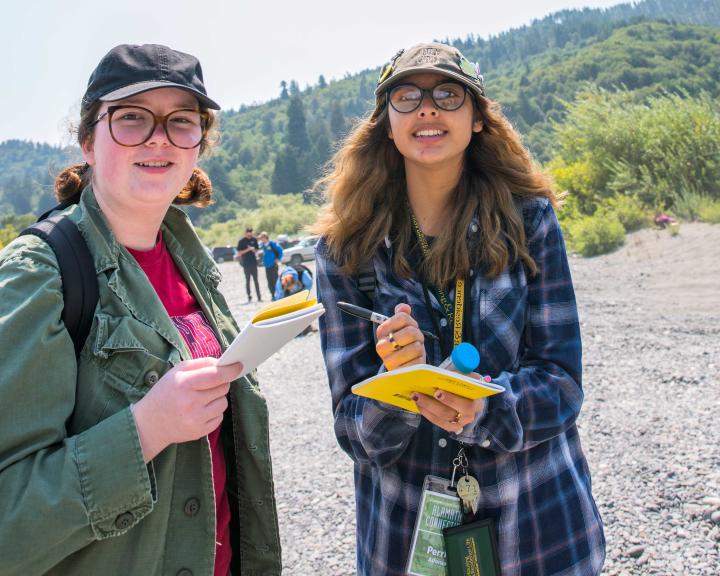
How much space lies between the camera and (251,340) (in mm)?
1243

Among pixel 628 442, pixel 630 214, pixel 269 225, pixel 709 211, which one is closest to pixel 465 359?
pixel 628 442

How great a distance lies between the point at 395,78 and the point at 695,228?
16632mm

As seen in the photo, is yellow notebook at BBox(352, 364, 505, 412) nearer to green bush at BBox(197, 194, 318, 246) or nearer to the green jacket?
the green jacket

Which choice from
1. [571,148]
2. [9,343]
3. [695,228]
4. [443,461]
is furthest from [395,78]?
[571,148]

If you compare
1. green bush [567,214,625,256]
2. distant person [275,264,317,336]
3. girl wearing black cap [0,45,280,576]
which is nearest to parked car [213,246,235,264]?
green bush [567,214,625,256]

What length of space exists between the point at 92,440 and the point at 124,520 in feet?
0.65

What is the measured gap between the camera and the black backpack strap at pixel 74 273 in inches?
54.7

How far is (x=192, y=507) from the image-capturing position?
1.58 meters

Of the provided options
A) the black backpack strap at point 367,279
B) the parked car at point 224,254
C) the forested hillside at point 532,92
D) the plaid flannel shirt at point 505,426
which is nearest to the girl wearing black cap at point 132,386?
the plaid flannel shirt at point 505,426

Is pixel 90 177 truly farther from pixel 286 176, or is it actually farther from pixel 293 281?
pixel 286 176

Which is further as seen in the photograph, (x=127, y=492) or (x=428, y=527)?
(x=428, y=527)

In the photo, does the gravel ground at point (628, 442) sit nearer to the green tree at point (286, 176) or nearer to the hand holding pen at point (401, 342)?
the hand holding pen at point (401, 342)

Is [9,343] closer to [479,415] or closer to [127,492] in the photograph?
[127,492]

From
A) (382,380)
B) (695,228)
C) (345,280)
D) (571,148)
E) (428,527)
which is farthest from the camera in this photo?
(571,148)
